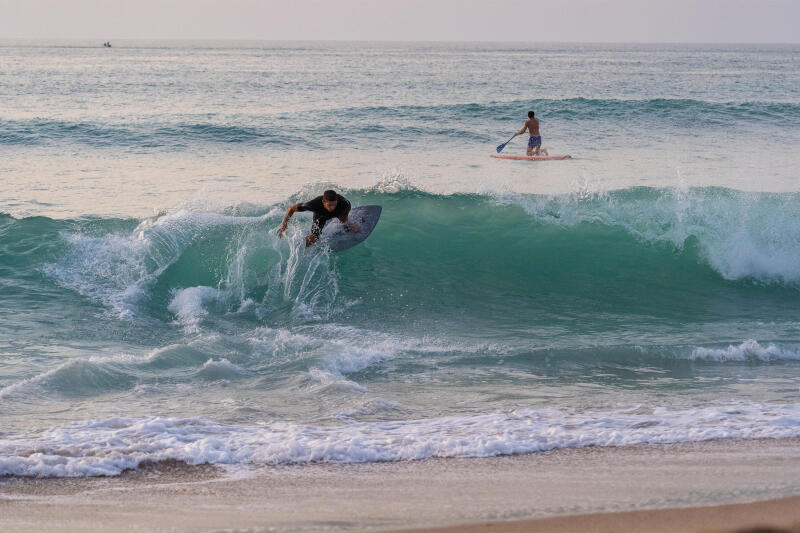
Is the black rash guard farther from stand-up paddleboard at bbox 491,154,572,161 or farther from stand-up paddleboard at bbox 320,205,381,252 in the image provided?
stand-up paddleboard at bbox 491,154,572,161

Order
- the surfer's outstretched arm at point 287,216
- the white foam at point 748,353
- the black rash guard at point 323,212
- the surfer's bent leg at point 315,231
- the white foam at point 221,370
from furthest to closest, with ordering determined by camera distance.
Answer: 1. the surfer's bent leg at point 315,231
2. the black rash guard at point 323,212
3. the surfer's outstretched arm at point 287,216
4. the white foam at point 748,353
5. the white foam at point 221,370

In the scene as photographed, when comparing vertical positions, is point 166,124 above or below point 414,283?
above

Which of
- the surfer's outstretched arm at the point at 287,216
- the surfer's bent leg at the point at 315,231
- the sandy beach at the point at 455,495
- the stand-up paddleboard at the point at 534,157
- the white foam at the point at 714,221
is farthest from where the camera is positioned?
the stand-up paddleboard at the point at 534,157

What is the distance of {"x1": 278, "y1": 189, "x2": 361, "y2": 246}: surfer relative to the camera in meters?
9.71

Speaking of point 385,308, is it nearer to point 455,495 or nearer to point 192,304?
point 192,304

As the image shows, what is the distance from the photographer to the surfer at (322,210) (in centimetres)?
971

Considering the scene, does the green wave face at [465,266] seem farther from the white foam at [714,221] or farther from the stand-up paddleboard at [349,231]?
the stand-up paddleboard at [349,231]

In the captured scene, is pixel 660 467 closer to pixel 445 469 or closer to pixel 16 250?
pixel 445 469

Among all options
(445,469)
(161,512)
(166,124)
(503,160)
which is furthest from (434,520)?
(166,124)

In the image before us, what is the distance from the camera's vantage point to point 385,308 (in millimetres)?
9711

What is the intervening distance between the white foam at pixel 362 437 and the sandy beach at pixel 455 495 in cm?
14

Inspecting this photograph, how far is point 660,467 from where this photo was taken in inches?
189

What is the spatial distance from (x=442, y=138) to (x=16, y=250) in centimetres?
1741

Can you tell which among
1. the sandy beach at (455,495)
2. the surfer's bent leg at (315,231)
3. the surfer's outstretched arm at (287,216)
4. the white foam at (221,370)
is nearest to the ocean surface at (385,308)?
the white foam at (221,370)
